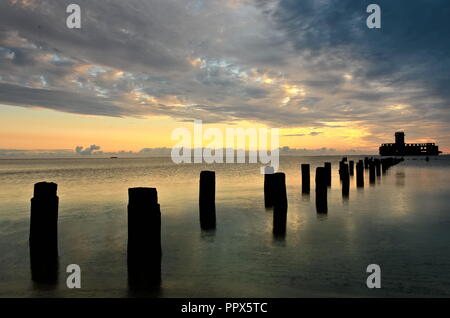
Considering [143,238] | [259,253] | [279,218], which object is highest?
[143,238]

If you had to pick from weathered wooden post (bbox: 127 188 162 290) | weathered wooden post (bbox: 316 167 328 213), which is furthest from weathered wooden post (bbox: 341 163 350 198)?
weathered wooden post (bbox: 127 188 162 290)

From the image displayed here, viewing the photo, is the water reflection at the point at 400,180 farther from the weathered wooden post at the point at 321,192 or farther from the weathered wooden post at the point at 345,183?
the weathered wooden post at the point at 321,192

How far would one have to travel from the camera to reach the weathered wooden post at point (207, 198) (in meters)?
9.90

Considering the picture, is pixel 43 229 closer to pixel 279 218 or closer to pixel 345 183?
pixel 279 218

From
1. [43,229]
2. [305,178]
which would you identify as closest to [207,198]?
[43,229]

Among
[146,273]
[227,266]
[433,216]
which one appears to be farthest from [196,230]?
[433,216]

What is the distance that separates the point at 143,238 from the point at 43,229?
2416 mm

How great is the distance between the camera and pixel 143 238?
5461 mm

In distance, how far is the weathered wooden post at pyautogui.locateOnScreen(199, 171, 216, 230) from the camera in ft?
32.5

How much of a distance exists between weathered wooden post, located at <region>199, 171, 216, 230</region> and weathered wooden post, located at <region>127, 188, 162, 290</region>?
4.36 metres

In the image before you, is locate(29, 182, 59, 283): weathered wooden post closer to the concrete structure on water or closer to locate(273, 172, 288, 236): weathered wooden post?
locate(273, 172, 288, 236): weathered wooden post

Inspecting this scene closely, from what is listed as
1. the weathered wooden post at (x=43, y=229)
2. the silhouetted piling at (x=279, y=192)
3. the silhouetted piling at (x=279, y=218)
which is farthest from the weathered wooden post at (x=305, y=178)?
the weathered wooden post at (x=43, y=229)

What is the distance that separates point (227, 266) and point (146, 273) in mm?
1694
